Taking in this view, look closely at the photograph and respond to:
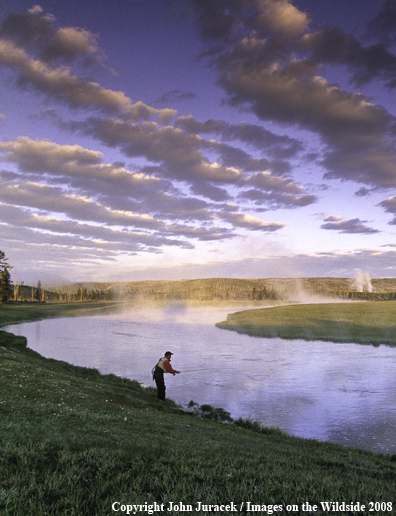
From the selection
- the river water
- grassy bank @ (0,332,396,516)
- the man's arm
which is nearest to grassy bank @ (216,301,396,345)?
the river water

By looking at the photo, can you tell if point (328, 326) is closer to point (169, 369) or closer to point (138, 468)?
point (169, 369)

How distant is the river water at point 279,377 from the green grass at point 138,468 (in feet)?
15.5

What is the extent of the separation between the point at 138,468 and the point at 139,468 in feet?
0.15

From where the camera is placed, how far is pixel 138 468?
6.40 metres

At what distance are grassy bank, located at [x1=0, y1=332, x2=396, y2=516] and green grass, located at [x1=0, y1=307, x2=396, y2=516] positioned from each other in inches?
0.7

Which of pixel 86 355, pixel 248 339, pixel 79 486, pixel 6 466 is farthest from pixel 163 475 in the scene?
pixel 248 339

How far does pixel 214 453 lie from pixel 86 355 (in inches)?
1214

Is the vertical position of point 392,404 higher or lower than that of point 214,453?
lower

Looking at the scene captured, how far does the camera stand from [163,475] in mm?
6129

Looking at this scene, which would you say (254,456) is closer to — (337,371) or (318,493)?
(318,493)

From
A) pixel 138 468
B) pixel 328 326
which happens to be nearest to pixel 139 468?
pixel 138 468

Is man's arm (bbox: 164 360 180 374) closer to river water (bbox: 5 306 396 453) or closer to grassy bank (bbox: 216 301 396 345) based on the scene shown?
river water (bbox: 5 306 396 453)

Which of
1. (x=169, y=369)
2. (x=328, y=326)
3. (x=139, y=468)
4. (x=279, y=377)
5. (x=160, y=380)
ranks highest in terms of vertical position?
(x=139, y=468)

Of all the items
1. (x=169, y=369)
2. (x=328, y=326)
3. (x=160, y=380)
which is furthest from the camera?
(x=328, y=326)
